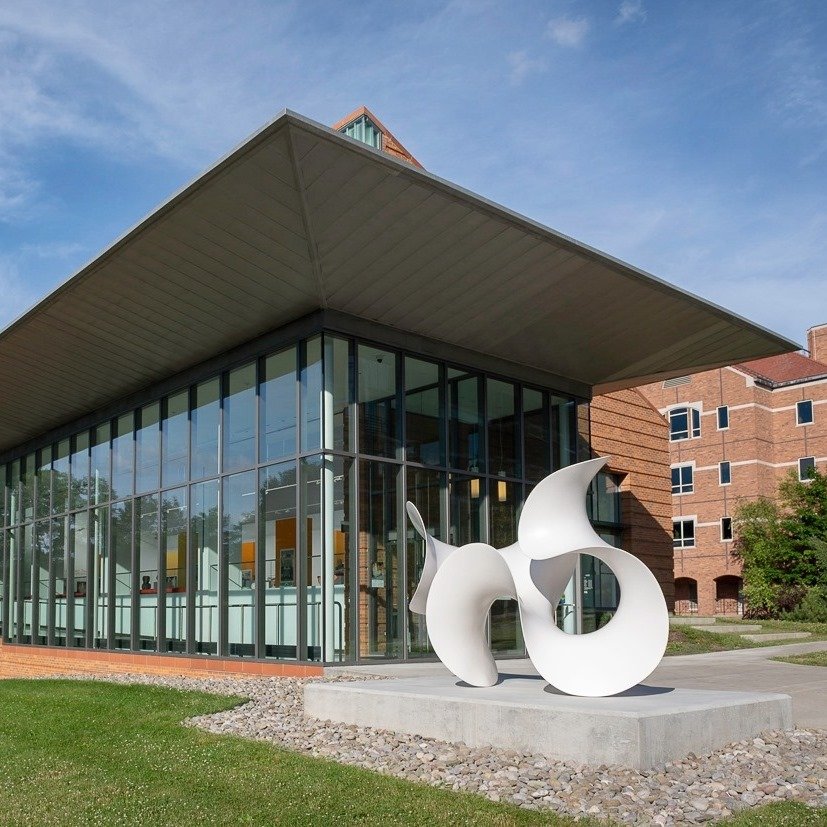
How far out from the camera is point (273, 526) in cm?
1767

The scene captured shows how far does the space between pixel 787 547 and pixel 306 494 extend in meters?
34.2

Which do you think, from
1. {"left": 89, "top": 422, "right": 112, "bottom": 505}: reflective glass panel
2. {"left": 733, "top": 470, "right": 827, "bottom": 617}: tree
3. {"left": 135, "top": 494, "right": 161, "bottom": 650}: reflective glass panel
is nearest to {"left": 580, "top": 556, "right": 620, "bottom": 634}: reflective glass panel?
{"left": 135, "top": 494, "right": 161, "bottom": 650}: reflective glass panel

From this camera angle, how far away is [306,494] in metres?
17.0

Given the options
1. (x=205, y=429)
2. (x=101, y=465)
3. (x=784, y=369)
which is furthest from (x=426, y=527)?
(x=784, y=369)

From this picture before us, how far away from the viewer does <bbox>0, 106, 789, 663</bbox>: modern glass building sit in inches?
579

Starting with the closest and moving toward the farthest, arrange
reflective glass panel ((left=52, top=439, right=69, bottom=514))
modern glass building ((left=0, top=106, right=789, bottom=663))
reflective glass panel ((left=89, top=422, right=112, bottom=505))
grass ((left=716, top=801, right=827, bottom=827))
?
grass ((left=716, top=801, right=827, bottom=827)) < modern glass building ((left=0, top=106, right=789, bottom=663)) < reflective glass panel ((left=89, top=422, right=112, bottom=505)) < reflective glass panel ((left=52, top=439, right=69, bottom=514))

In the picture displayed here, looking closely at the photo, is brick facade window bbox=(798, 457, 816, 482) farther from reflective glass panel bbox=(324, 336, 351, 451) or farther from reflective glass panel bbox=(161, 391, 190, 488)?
reflective glass panel bbox=(324, 336, 351, 451)

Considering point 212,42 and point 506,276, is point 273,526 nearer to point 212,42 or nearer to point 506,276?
point 506,276

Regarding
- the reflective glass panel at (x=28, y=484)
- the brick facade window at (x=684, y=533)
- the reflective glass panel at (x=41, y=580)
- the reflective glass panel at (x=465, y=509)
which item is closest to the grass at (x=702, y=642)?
the reflective glass panel at (x=465, y=509)

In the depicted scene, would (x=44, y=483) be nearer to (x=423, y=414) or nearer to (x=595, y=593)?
(x=423, y=414)

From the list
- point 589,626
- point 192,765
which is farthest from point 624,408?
point 192,765

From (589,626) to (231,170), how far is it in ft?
43.9

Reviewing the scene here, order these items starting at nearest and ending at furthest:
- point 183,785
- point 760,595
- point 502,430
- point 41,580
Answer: point 183,785, point 502,430, point 41,580, point 760,595

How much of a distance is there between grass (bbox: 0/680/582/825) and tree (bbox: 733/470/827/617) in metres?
38.3
